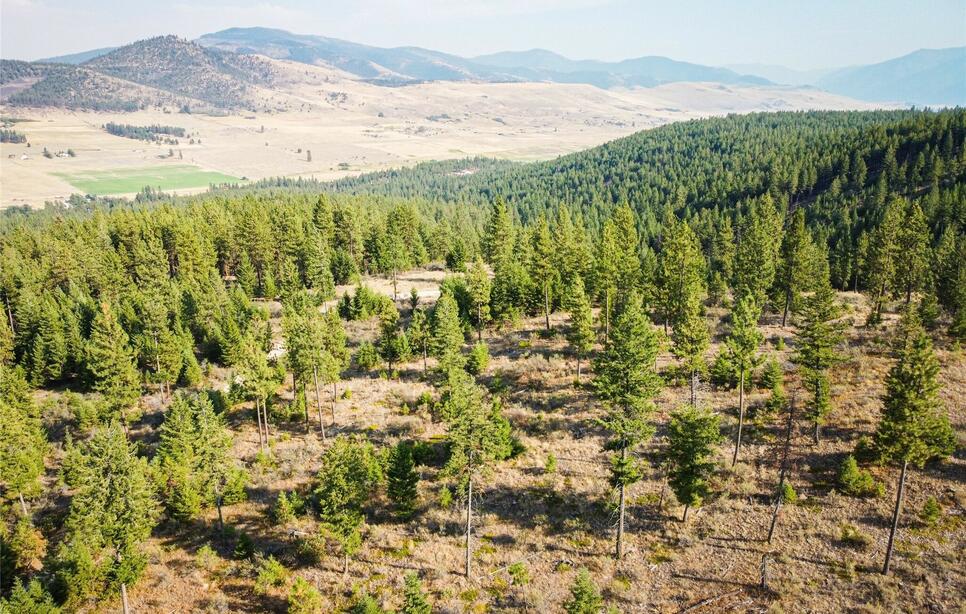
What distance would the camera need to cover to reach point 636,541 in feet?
115

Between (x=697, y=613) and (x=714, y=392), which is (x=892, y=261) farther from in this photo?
(x=697, y=613)

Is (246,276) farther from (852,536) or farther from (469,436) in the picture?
(852,536)

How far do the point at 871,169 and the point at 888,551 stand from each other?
153 m

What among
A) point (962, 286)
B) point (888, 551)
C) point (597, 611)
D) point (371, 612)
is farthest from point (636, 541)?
point (962, 286)

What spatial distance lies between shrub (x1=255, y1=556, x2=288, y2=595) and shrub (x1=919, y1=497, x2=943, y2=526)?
40950mm

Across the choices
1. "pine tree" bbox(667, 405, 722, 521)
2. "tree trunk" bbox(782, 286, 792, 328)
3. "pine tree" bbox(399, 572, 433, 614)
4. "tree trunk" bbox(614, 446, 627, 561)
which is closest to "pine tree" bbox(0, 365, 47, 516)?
"pine tree" bbox(399, 572, 433, 614)

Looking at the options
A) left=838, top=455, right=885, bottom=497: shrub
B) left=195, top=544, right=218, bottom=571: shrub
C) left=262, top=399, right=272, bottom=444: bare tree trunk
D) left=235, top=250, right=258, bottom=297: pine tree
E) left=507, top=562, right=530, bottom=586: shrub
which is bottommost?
left=195, top=544, right=218, bottom=571: shrub

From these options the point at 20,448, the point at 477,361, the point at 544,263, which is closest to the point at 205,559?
the point at 20,448

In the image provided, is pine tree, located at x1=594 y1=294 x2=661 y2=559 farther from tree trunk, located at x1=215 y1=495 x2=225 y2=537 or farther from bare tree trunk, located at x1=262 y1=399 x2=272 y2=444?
bare tree trunk, located at x1=262 y1=399 x2=272 y2=444

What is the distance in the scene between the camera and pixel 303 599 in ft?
101

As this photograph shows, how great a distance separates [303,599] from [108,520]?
12.0 metres

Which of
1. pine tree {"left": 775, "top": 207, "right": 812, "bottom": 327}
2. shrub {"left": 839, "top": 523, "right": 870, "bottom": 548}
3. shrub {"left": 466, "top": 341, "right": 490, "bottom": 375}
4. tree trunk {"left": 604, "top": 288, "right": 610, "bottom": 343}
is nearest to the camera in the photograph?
shrub {"left": 839, "top": 523, "right": 870, "bottom": 548}

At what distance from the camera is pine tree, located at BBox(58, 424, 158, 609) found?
29.3 m

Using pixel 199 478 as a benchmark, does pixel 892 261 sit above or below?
above
